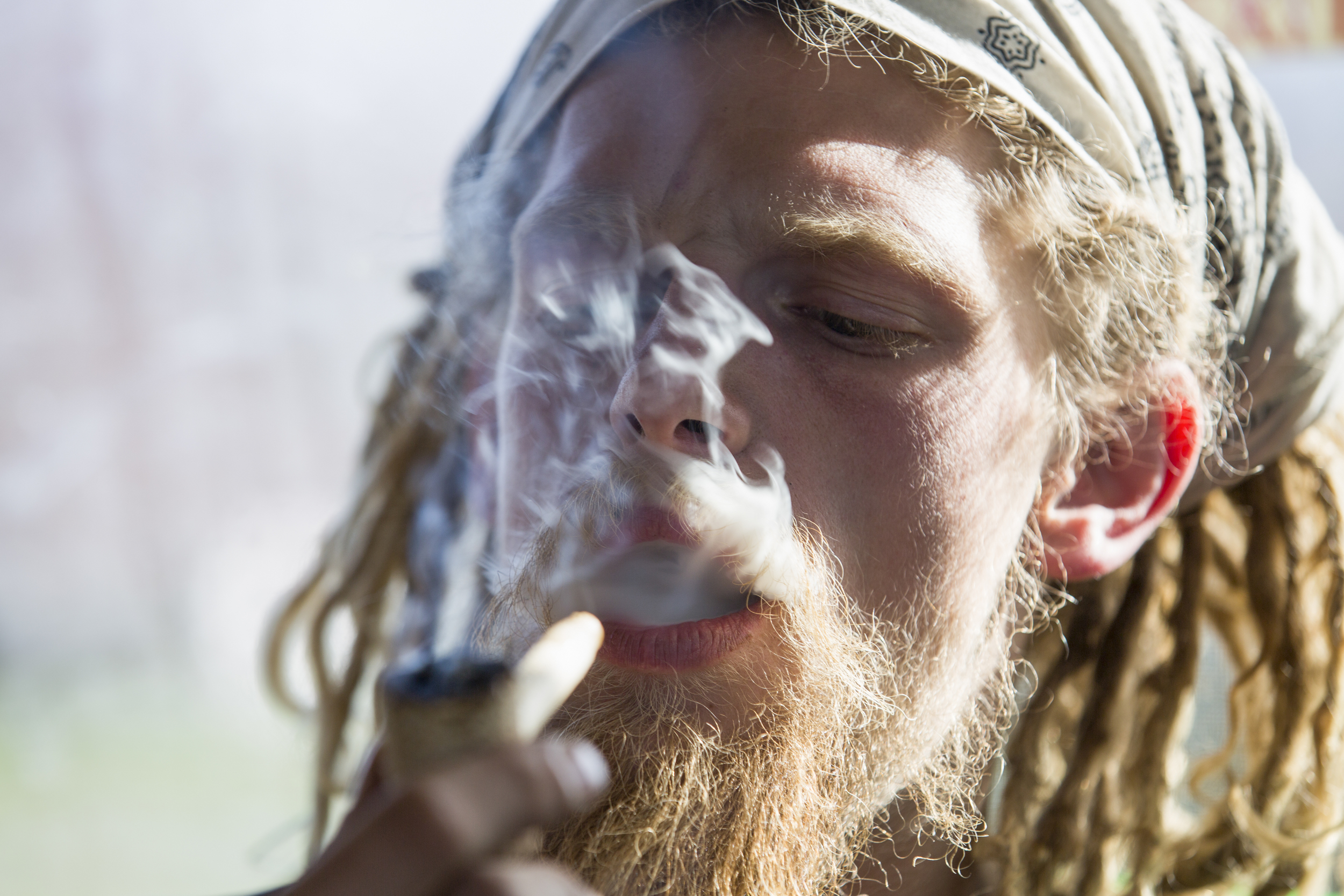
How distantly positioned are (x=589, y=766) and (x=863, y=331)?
2.11ft

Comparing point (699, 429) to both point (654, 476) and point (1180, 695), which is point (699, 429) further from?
point (1180, 695)

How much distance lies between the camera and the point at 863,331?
3.52ft

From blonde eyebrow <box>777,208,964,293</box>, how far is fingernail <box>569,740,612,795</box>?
2.06 ft

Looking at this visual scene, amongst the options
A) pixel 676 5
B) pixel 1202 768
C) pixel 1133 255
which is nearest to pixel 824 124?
pixel 676 5

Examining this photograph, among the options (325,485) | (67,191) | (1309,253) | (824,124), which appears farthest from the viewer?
(325,485)

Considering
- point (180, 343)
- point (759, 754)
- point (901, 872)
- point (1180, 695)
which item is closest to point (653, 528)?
point (759, 754)

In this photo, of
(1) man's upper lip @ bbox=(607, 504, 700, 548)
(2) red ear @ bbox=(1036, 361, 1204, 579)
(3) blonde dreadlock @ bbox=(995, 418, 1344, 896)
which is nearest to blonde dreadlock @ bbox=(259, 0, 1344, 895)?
(3) blonde dreadlock @ bbox=(995, 418, 1344, 896)

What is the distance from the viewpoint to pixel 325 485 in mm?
2682

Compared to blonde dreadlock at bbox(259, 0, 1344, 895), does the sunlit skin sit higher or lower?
higher

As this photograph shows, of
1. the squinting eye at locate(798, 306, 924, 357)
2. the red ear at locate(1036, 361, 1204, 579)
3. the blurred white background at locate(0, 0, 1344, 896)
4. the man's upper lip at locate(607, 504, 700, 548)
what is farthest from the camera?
the blurred white background at locate(0, 0, 1344, 896)

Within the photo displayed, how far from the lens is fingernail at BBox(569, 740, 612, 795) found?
584mm

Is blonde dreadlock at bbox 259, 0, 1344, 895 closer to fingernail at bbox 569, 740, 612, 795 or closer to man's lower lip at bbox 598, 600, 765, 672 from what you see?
man's lower lip at bbox 598, 600, 765, 672

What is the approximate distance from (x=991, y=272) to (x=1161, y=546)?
74 centimetres

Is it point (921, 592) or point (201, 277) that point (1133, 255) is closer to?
point (921, 592)
